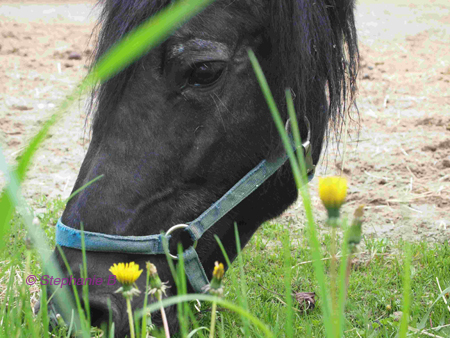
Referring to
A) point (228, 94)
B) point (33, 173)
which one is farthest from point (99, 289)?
point (33, 173)

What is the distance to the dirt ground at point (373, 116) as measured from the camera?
10.8 feet

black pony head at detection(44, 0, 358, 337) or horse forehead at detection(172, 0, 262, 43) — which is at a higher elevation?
horse forehead at detection(172, 0, 262, 43)

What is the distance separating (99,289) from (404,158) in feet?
9.96

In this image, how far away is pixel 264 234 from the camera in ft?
9.95

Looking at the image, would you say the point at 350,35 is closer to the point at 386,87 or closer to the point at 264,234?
the point at 264,234

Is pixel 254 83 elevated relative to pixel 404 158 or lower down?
elevated

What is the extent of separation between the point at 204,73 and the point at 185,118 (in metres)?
0.17

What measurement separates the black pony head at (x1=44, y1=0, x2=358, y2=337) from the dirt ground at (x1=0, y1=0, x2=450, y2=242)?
0.30 meters

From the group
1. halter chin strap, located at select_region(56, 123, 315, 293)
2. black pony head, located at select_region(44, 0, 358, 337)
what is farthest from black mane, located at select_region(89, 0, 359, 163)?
halter chin strap, located at select_region(56, 123, 315, 293)

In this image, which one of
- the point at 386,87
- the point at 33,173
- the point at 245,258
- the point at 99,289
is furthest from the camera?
the point at 386,87

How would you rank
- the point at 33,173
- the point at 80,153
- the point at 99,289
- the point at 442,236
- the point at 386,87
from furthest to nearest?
the point at 386,87 → the point at 80,153 → the point at 33,173 → the point at 442,236 → the point at 99,289

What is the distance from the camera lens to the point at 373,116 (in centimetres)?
468

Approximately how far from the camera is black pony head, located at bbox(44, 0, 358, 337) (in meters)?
1.61

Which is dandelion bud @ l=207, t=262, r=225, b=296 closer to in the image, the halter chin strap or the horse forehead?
the halter chin strap
